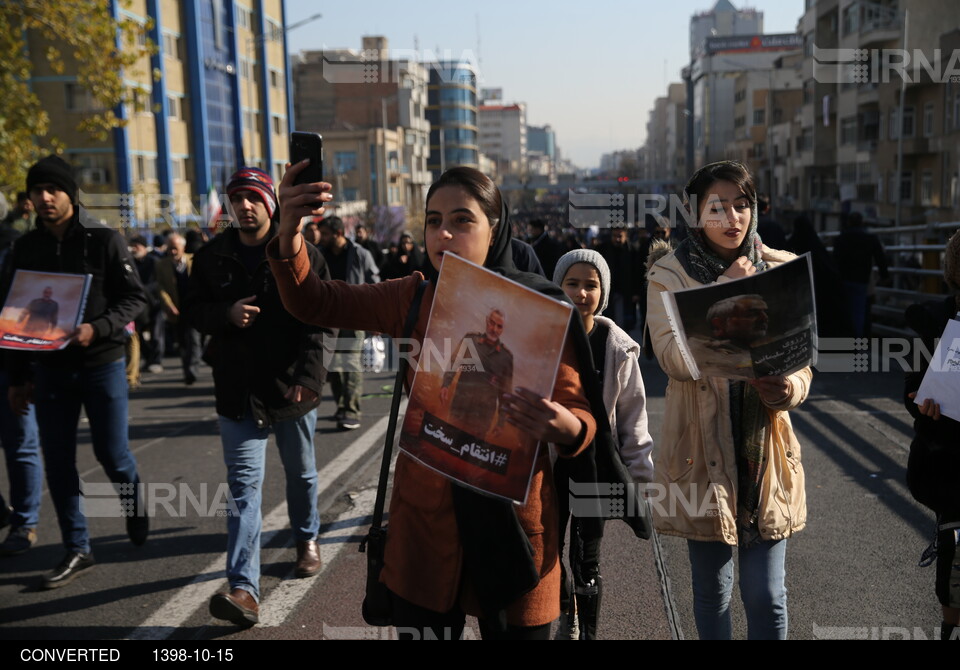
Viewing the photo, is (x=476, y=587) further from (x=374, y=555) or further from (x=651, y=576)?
(x=651, y=576)

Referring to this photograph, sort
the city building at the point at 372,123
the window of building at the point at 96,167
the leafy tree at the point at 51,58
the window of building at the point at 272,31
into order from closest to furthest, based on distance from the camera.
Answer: the leafy tree at the point at 51,58 < the window of building at the point at 96,167 < the window of building at the point at 272,31 < the city building at the point at 372,123

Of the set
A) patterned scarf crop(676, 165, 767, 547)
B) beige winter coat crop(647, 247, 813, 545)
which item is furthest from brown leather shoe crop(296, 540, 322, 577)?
patterned scarf crop(676, 165, 767, 547)

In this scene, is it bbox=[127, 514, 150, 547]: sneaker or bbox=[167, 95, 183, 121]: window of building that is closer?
bbox=[127, 514, 150, 547]: sneaker

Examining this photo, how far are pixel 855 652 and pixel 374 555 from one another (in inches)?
53.0

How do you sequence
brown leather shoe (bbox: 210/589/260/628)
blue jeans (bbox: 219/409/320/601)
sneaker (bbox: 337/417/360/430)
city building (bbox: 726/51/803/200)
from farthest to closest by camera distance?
1. city building (bbox: 726/51/803/200)
2. sneaker (bbox: 337/417/360/430)
3. blue jeans (bbox: 219/409/320/601)
4. brown leather shoe (bbox: 210/589/260/628)

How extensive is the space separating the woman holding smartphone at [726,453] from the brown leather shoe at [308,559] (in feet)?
A: 8.03

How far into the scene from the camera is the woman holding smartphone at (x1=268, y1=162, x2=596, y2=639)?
2.56 metres

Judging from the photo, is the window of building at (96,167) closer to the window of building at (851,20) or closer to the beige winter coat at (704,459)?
the window of building at (851,20)

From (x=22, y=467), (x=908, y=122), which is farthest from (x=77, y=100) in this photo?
(x=22, y=467)

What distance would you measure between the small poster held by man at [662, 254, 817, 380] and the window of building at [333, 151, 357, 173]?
3110 inches

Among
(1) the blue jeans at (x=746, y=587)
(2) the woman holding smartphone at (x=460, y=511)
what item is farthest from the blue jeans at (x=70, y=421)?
(1) the blue jeans at (x=746, y=587)

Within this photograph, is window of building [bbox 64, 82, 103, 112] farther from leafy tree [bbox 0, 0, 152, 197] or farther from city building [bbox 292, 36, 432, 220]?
city building [bbox 292, 36, 432, 220]

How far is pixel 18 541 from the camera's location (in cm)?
562

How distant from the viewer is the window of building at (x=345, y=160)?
265 ft
